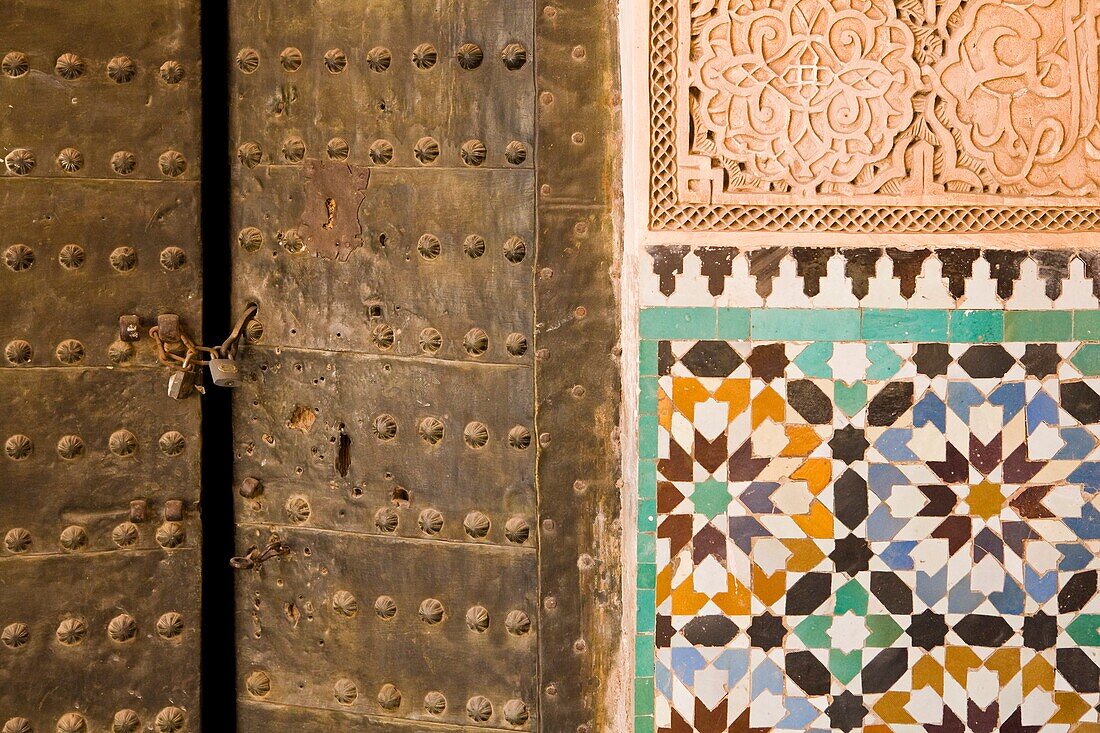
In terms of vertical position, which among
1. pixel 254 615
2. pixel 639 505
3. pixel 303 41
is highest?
pixel 303 41

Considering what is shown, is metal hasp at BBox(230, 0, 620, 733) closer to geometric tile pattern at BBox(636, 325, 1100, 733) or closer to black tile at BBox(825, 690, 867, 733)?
geometric tile pattern at BBox(636, 325, 1100, 733)

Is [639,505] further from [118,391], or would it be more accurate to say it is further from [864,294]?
[118,391]

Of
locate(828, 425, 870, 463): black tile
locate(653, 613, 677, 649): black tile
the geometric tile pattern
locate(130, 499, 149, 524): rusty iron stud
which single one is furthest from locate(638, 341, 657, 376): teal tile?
locate(130, 499, 149, 524): rusty iron stud

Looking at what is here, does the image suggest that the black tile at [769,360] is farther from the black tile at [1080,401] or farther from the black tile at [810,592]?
the black tile at [1080,401]

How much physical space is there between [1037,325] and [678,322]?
0.77 m

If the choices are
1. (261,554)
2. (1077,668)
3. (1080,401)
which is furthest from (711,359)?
(261,554)

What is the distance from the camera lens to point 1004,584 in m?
1.66

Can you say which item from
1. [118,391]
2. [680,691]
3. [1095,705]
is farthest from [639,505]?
[118,391]

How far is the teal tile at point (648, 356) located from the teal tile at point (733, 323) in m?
0.15

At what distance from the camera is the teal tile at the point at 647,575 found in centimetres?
166

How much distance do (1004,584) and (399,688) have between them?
1.37 metres

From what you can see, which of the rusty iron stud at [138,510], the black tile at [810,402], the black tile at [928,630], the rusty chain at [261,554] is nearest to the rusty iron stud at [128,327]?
the rusty iron stud at [138,510]

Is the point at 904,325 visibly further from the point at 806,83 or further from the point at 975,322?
the point at 806,83

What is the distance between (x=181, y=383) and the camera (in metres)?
1.76
